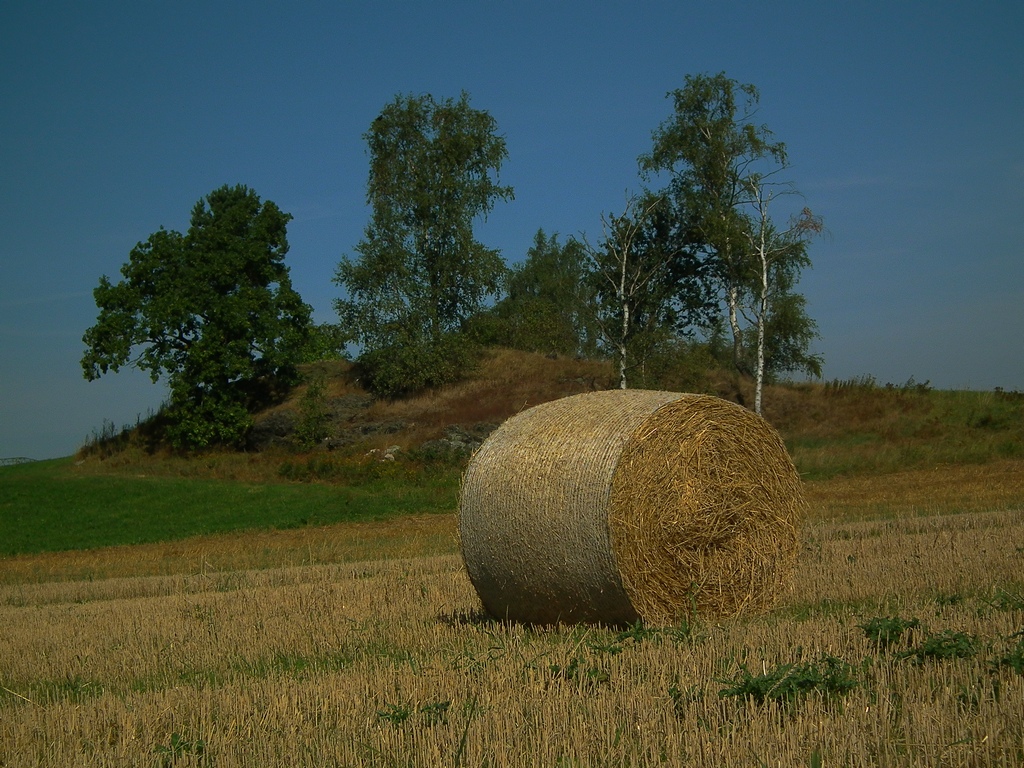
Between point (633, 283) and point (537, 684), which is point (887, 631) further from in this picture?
point (633, 283)

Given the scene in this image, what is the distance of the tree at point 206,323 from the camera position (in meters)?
43.9

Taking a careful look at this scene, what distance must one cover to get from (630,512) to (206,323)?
39230mm

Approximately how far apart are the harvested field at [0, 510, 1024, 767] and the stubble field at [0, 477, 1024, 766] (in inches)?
0.8

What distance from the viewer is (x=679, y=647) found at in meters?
6.96

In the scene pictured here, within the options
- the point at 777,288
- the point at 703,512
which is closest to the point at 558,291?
the point at 777,288

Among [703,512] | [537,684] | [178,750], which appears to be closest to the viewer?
[178,750]

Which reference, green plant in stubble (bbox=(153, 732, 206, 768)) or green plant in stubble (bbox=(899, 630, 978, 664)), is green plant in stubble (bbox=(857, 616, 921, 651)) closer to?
green plant in stubble (bbox=(899, 630, 978, 664))

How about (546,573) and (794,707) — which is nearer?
(794,707)

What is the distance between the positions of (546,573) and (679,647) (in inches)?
81.8

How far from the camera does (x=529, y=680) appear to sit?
243 inches

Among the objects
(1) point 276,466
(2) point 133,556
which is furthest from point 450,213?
(2) point 133,556

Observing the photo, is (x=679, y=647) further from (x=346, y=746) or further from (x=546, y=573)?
(x=346, y=746)

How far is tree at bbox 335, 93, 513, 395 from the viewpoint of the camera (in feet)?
145

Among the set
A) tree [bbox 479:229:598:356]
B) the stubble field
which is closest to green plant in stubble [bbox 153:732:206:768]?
the stubble field
